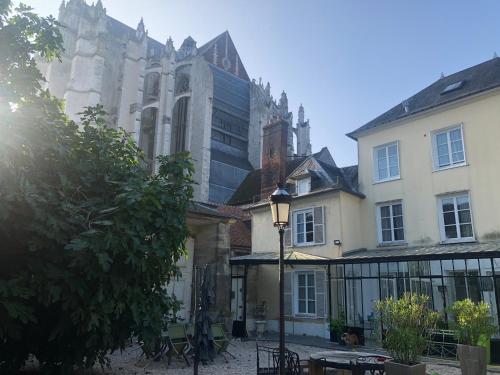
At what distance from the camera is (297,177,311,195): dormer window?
16.8 meters

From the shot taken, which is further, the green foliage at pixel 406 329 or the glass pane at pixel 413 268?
the glass pane at pixel 413 268

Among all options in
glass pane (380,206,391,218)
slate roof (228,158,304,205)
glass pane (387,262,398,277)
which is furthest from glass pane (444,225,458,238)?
slate roof (228,158,304,205)

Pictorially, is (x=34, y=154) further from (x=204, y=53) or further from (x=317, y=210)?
(x=204, y=53)

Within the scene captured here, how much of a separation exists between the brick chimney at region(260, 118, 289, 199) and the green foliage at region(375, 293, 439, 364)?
44.1ft

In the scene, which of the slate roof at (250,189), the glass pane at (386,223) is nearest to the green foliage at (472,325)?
the glass pane at (386,223)

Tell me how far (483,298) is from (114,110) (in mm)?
30107

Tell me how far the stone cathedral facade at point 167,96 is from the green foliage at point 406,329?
923 inches

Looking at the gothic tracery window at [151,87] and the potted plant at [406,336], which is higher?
the gothic tracery window at [151,87]

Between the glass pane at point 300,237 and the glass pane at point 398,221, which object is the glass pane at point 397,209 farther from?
the glass pane at point 300,237

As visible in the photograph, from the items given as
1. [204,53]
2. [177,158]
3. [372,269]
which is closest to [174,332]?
[177,158]

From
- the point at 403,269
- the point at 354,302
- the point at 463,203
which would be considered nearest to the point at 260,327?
the point at 354,302

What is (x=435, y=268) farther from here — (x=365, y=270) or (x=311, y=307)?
(x=311, y=307)

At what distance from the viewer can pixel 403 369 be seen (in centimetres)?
529

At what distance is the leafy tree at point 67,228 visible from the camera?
4.91m
